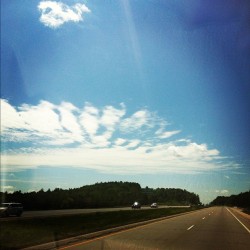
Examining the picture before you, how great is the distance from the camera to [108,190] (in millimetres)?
172500

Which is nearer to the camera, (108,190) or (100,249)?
(100,249)

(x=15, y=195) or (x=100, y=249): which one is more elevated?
(x=15, y=195)

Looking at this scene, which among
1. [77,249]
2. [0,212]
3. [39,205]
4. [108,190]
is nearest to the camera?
[77,249]

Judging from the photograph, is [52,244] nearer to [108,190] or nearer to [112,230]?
[112,230]

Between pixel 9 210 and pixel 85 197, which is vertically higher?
pixel 85 197

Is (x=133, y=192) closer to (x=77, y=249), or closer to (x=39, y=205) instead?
(x=39, y=205)

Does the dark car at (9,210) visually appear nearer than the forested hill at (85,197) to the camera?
Yes

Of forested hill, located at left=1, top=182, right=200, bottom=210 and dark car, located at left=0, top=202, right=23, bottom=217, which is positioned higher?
forested hill, located at left=1, top=182, right=200, bottom=210

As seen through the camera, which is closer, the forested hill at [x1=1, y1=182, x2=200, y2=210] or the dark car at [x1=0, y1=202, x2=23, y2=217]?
the dark car at [x1=0, y1=202, x2=23, y2=217]

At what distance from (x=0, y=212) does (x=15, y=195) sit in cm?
3378

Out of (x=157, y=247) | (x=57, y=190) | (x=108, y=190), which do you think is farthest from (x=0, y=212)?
(x=108, y=190)

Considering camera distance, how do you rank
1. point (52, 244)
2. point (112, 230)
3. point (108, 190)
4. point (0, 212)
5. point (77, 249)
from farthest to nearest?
point (108, 190)
point (0, 212)
point (112, 230)
point (52, 244)
point (77, 249)

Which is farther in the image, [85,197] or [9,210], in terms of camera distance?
[85,197]

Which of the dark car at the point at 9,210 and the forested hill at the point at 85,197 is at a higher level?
the forested hill at the point at 85,197
